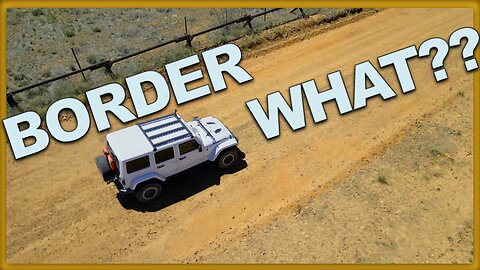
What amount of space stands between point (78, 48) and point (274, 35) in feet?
36.6

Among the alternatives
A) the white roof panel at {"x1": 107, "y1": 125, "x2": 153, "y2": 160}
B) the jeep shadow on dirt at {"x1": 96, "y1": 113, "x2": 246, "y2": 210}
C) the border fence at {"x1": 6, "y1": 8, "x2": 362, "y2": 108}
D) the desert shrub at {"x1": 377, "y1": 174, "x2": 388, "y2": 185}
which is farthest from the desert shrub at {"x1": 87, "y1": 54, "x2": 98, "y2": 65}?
the desert shrub at {"x1": 377, "y1": 174, "x2": 388, "y2": 185}

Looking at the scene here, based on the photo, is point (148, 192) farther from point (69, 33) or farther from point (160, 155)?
point (69, 33)

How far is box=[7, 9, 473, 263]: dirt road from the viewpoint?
14.5m

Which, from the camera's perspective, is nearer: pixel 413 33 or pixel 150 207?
pixel 150 207

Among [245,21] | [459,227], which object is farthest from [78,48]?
[459,227]

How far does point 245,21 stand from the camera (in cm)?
2572

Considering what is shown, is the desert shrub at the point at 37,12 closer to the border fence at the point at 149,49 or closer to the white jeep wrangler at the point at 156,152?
the border fence at the point at 149,49

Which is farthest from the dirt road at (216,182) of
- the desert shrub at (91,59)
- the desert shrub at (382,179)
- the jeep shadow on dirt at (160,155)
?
the desert shrub at (91,59)

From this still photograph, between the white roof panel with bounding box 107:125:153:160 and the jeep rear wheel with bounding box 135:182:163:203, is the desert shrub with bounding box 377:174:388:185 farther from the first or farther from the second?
the white roof panel with bounding box 107:125:153:160

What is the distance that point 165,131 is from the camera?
1545cm

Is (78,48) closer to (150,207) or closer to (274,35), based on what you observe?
(274,35)

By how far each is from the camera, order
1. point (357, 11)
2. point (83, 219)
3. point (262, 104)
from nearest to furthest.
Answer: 1. point (83, 219)
2. point (262, 104)
3. point (357, 11)

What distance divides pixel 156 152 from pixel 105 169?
1957 millimetres

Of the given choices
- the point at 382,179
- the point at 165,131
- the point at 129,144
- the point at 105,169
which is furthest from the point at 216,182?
the point at 382,179
